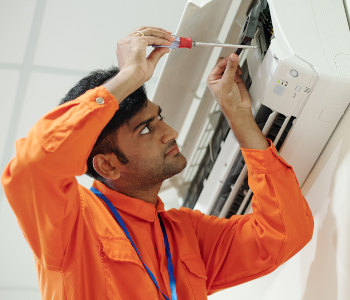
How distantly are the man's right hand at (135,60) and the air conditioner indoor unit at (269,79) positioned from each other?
23 cm

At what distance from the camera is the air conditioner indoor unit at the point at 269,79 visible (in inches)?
48.3

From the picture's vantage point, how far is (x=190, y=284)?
4.36 feet

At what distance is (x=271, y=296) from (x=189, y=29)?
1163 millimetres

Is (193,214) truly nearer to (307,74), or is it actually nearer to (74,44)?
(307,74)

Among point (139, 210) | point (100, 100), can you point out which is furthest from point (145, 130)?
point (100, 100)

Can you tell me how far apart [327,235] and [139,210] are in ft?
2.24

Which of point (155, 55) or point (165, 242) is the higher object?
point (155, 55)

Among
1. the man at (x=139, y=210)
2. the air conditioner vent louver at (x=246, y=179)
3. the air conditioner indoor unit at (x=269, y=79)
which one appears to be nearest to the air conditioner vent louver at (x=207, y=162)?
the air conditioner indoor unit at (x=269, y=79)

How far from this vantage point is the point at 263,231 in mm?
1360

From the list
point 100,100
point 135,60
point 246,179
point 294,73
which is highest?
point 294,73

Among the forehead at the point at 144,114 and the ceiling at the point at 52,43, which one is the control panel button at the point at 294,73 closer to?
the forehead at the point at 144,114

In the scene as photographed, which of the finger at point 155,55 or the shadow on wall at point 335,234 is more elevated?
the finger at point 155,55

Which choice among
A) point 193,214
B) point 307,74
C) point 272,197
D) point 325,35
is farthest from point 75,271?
point 325,35

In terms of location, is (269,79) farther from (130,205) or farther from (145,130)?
(130,205)
